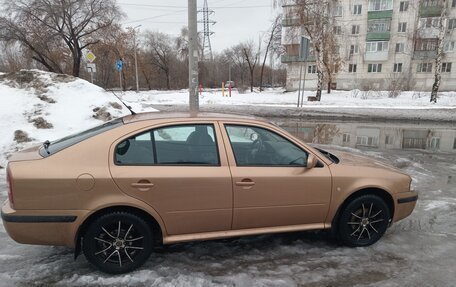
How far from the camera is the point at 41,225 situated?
3221mm

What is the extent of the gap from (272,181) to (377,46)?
51.0 m

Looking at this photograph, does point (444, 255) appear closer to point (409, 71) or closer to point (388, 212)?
point (388, 212)

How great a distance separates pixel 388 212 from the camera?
409cm

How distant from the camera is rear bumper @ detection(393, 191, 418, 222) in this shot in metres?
4.12

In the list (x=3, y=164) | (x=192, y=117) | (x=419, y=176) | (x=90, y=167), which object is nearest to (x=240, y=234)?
(x=192, y=117)

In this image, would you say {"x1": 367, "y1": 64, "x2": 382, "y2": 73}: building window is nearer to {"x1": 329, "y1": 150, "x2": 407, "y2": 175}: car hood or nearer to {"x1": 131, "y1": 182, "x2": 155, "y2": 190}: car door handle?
{"x1": 329, "y1": 150, "x2": 407, "y2": 175}: car hood

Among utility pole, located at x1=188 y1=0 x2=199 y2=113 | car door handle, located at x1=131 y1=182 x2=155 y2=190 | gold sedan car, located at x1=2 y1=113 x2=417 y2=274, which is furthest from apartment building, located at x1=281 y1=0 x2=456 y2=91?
car door handle, located at x1=131 y1=182 x2=155 y2=190

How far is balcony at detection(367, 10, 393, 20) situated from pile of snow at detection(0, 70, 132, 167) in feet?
153

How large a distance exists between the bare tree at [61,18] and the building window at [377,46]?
110 ft

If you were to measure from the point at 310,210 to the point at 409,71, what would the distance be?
164 ft

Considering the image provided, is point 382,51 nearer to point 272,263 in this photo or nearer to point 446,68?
point 446,68

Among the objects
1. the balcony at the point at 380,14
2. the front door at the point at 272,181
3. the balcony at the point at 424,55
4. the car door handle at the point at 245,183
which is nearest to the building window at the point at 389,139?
the front door at the point at 272,181

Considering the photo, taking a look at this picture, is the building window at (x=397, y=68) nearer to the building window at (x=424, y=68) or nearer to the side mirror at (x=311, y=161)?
the building window at (x=424, y=68)

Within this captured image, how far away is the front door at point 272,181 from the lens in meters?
3.61
